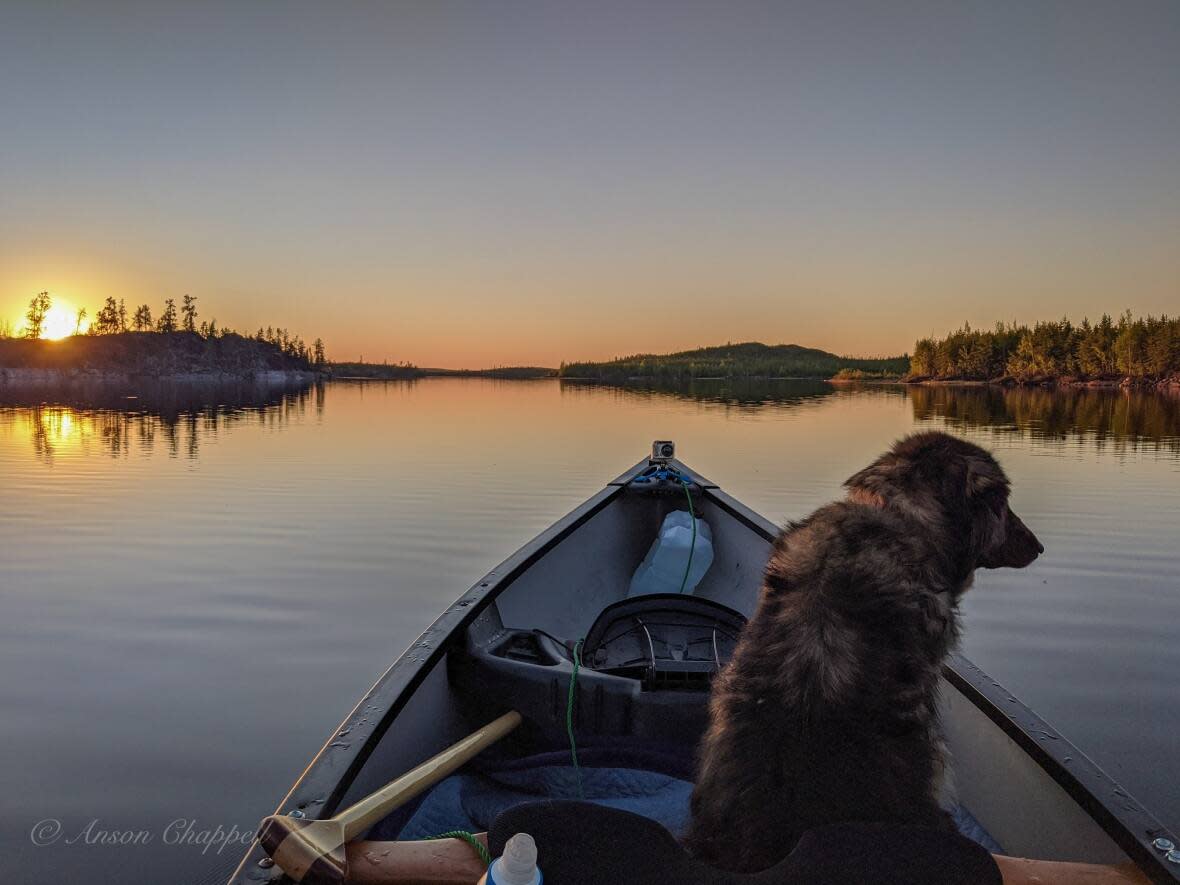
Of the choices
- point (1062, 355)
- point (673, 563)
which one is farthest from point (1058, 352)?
point (673, 563)

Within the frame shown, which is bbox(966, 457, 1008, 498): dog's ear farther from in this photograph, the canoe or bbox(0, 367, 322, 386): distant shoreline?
bbox(0, 367, 322, 386): distant shoreline

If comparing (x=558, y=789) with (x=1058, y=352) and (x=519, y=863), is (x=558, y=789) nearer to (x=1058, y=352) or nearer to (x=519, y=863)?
(x=519, y=863)

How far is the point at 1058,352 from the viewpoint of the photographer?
11550 cm

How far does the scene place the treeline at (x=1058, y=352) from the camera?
3743 inches

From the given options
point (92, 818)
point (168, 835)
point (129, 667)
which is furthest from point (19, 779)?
point (129, 667)

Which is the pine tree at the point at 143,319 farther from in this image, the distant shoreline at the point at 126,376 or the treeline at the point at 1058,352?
the treeline at the point at 1058,352

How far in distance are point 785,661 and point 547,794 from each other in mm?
1601

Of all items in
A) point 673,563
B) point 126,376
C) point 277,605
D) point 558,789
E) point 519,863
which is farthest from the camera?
point 126,376

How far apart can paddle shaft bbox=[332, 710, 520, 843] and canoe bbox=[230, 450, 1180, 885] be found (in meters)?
0.12

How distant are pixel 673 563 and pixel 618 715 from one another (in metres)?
3.61

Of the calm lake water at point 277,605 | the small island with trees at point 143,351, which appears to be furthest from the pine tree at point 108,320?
the calm lake water at point 277,605

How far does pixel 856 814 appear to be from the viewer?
168 centimetres

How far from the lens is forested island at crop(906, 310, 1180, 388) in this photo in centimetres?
9438

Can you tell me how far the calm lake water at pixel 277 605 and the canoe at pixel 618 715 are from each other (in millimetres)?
1941
